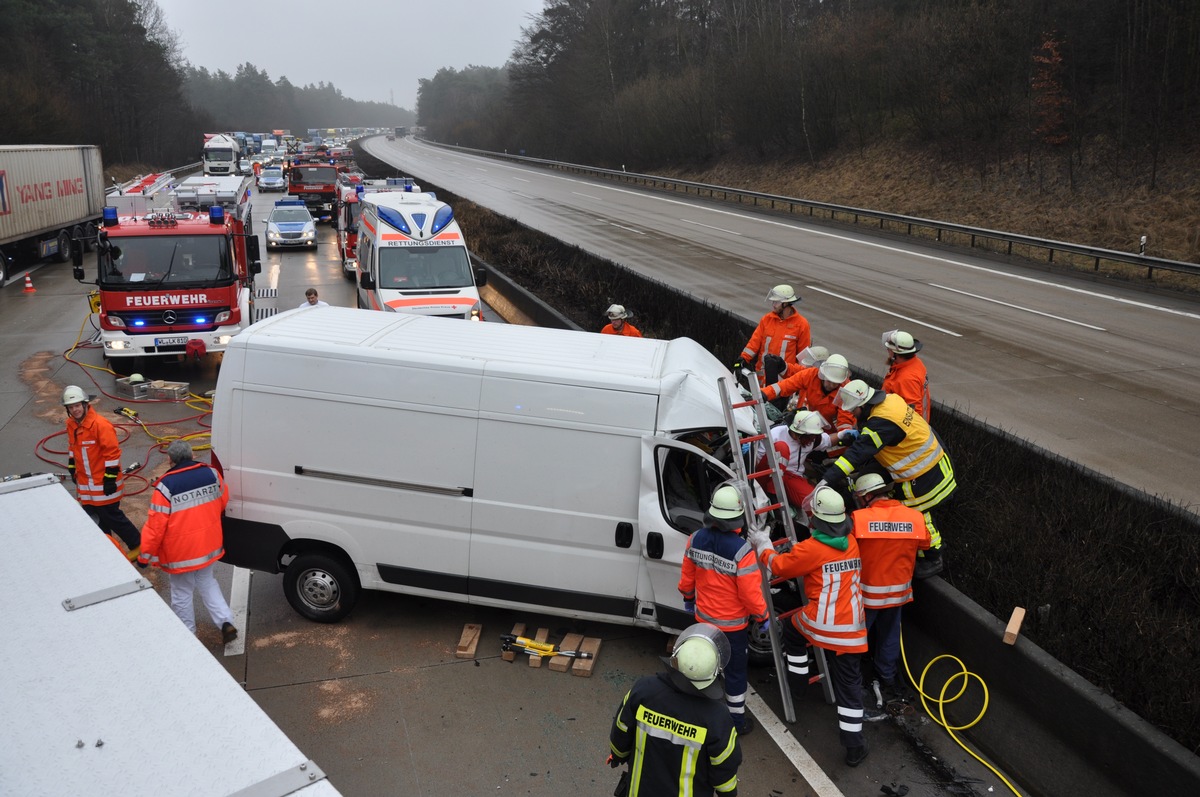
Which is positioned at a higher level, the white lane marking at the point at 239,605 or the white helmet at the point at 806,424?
the white helmet at the point at 806,424

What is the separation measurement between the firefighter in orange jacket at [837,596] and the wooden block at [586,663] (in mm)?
1616

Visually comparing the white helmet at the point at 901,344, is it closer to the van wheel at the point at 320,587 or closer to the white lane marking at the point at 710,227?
the van wheel at the point at 320,587

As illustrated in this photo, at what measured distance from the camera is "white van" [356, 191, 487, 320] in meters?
15.6

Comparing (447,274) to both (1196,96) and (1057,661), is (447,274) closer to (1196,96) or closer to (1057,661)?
(1057,661)

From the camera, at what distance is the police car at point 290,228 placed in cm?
2959

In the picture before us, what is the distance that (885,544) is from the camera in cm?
604

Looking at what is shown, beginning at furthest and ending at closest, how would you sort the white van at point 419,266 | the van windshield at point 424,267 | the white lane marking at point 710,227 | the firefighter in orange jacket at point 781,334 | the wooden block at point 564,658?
the white lane marking at point 710,227 → the van windshield at point 424,267 → the white van at point 419,266 → the firefighter in orange jacket at point 781,334 → the wooden block at point 564,658

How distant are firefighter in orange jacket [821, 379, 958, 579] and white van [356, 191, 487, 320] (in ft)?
32.4

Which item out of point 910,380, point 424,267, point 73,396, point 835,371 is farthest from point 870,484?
point 424,267

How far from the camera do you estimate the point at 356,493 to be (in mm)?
6895

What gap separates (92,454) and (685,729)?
254 inches

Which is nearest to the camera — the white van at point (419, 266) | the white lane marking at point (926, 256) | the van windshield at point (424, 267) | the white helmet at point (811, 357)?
the white helmet at point (811, 357)

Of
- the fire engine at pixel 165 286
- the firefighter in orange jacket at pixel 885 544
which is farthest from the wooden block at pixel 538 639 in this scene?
the fire engine at pixel 165 286

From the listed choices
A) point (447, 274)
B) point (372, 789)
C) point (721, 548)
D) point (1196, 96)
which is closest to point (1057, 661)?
point (721, 548)
